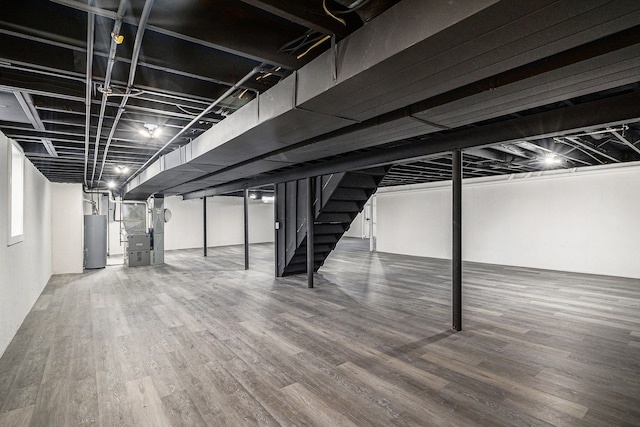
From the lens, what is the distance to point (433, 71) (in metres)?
1.67

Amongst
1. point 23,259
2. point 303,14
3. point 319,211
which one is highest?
point 303,14

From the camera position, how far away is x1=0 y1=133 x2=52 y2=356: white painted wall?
301 centimetres

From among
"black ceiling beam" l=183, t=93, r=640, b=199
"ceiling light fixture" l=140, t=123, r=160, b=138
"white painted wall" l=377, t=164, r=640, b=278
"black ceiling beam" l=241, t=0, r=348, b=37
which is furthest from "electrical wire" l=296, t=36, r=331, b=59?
"white painted wall" l=377, t=164, r=640, b=278

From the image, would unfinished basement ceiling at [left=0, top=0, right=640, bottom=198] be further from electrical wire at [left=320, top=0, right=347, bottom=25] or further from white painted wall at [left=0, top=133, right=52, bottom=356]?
white painted wall at [left=0, top=133, right=52, bottom=356]

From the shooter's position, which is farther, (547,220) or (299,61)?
(547,220)

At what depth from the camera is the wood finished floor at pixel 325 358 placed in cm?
210

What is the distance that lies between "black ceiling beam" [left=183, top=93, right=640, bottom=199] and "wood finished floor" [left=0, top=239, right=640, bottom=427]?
6.66ft

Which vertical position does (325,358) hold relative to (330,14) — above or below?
below

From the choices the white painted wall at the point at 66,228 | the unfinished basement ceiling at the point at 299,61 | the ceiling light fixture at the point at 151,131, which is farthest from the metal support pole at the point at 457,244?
the white painted wall at the point at 66,228

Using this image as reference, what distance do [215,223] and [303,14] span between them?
12343 mm

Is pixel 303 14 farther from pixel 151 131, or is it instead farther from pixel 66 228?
pixel 66 228

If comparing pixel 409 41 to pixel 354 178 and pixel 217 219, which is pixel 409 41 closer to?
pixel 354 178

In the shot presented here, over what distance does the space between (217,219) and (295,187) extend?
7.81m

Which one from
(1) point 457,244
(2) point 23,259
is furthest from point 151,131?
(1) point 457,244
